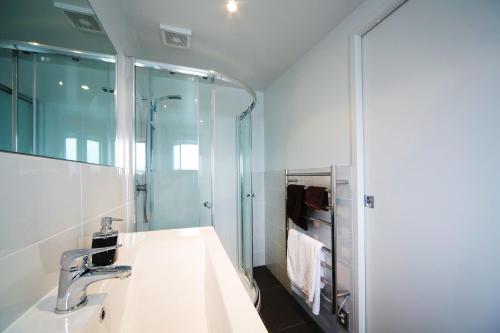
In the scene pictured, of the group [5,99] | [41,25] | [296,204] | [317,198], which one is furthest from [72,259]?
[296,204]

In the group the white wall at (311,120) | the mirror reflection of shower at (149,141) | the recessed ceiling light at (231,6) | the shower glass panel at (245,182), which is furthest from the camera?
the shower glass panel at (245,182)

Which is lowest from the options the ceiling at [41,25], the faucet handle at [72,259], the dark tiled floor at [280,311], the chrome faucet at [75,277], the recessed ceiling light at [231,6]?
the dark tiled floor at [280,311]

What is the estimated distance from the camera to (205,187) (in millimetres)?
1856

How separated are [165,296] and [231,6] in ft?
5.25

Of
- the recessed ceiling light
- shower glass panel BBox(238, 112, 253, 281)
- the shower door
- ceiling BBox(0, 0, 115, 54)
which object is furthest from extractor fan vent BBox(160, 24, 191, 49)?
shower glass panel BBox(238, 112, 253, 281)

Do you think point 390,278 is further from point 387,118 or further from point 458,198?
point 387,118

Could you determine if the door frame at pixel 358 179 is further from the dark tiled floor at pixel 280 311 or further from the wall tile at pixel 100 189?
the wall tile at pixel 100 189

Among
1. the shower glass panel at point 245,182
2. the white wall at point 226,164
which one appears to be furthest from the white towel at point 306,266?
the white wall at point 226,164

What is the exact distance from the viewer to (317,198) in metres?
1.39

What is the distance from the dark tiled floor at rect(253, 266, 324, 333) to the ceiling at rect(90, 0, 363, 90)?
7.37ft

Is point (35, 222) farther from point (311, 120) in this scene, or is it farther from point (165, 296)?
point (311, 120)

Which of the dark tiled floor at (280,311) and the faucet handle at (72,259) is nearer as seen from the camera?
the faucet handle at (72,259)

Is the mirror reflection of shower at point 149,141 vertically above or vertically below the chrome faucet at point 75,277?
above

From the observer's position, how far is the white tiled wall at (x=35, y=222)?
0.35m
